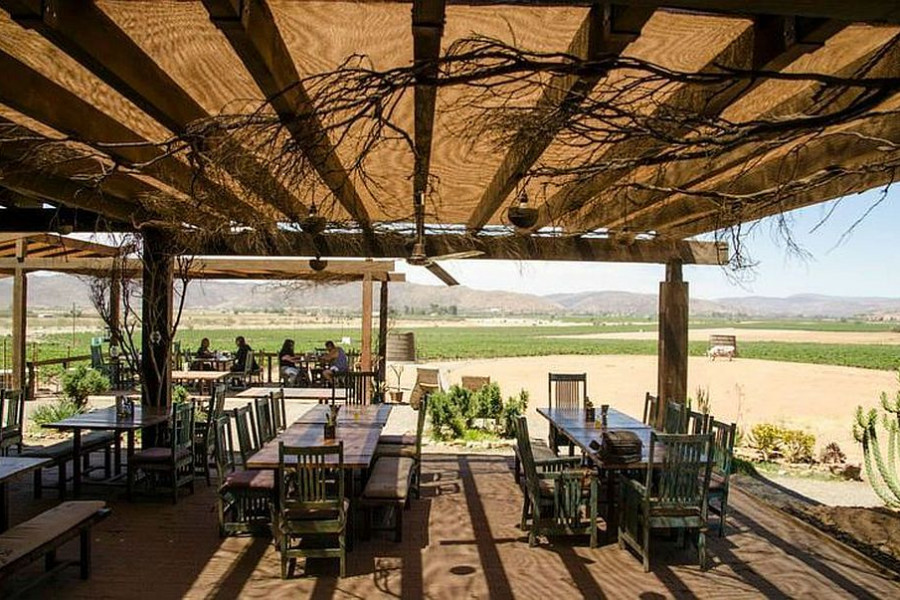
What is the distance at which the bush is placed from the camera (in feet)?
29.3

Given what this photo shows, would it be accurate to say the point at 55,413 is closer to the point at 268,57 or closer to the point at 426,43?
the point at 268,57

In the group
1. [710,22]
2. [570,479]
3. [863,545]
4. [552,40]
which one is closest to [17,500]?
[570,479]

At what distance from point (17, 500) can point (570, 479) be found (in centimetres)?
496

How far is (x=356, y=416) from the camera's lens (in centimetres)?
705

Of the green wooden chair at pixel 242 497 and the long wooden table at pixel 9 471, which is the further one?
the green wooden chair at pixel 242 497

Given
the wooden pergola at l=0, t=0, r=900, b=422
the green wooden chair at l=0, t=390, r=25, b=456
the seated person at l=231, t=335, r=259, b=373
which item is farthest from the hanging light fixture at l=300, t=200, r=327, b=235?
the seated person at l=231, t=335, r=259, b=373

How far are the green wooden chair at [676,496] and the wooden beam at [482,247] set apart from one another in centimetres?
325

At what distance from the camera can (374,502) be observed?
527 cm

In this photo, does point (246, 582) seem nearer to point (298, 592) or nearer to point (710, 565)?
point (298, 592)

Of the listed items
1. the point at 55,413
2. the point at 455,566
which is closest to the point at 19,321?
the point at 55,413

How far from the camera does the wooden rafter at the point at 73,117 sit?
2.93 metres

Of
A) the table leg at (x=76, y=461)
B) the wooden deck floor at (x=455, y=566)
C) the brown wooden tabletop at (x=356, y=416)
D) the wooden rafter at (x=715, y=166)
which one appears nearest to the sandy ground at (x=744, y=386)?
the brown wooden tabletop at (x=356, y=416)

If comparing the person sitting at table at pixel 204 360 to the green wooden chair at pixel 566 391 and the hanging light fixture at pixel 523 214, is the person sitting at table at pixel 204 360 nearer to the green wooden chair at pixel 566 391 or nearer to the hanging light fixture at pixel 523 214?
the green wooden chair at pixel 566 391

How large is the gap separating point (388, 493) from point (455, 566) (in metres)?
0.76
